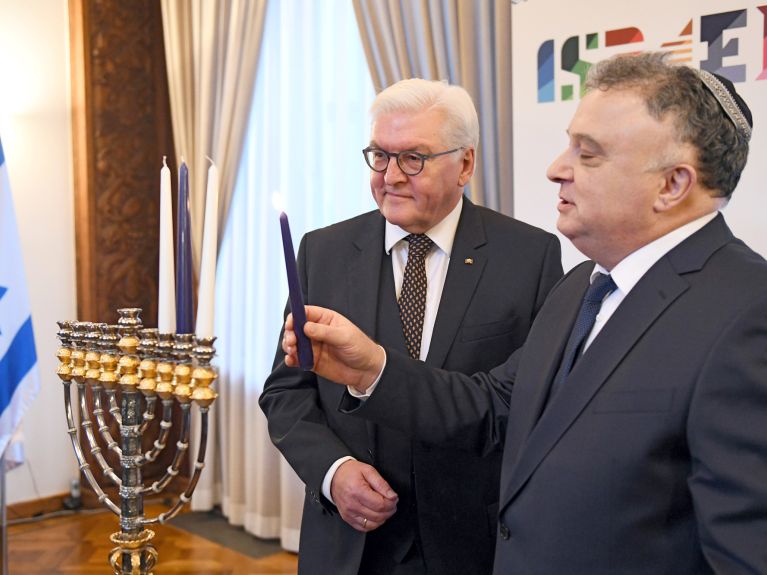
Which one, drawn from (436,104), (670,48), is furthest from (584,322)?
(670,48)

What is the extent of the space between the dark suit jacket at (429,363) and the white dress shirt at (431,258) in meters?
0.02

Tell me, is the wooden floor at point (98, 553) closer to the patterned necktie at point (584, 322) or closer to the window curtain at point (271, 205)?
the window curtain at point (271, 205)

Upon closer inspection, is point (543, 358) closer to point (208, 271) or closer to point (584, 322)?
point (584, 322)

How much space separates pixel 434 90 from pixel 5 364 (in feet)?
8.88

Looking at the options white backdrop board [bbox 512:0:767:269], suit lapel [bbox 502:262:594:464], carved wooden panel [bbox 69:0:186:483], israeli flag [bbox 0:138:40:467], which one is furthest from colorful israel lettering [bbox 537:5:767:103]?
carved wooden panel [bbox 69:0:186:483]

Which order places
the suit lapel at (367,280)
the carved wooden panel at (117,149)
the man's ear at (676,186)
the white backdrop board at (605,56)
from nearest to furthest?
1. the man's ear at (676,186)
2. the suit lapel at (367,280)
3. the white backdrop board at (605,56)
4. the carved wooden panel at (117,149)

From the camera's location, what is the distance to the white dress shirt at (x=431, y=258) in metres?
1.88

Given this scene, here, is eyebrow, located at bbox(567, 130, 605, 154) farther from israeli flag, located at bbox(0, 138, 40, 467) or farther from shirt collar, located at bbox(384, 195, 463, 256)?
israeli flag, located at bbox(0, 138, 40, 467)

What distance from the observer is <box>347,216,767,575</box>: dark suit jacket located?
1.08 metres

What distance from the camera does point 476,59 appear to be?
3365 millimetres

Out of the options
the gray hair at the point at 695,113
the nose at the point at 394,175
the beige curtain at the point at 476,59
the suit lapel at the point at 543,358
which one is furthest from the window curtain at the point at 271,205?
the gray hair at the point at 695,113

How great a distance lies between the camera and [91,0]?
183 inches

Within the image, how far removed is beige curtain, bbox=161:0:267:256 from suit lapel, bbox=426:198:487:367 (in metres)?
2.77

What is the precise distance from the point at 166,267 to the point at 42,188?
12.7 feet
